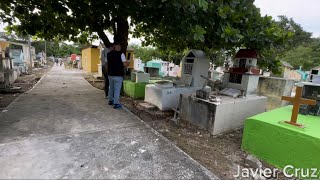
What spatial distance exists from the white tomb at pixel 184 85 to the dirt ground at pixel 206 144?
2.00 ft

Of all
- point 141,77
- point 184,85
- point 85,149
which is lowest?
point 85,149

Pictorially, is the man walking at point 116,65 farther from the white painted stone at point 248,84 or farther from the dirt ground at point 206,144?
the white painted stone at point 248,84

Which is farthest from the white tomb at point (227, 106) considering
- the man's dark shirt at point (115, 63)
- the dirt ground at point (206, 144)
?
the man's dark shirt at point (115, 63)

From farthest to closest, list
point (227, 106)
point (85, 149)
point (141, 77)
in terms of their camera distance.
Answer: point (141, 77), point (227, 106), point (85, 149)

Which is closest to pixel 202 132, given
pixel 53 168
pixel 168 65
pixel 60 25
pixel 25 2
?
pixel 53 168

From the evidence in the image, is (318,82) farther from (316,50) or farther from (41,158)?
(316,50)

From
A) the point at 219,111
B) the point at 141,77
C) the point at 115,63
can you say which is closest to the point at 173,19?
the point at 115,63

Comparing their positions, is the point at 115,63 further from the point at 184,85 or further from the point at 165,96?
the point at 184,85

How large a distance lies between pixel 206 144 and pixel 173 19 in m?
3.07

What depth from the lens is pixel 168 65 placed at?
23.6m

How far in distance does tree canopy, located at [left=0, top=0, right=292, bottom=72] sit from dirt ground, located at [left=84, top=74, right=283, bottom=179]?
2.20 m

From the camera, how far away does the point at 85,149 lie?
308 centimetres

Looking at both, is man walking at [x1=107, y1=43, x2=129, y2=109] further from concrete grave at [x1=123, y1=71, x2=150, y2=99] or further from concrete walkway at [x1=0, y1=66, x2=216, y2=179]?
concrete grave at [x1=123, y1=71, x2=150, y2=99]

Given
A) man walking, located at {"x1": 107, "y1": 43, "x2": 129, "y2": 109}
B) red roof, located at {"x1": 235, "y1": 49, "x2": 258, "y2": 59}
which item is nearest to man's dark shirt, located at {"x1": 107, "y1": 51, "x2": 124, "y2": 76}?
man walking, located at {"x1": 107, "y1": 43, "x2": 129, "y2": 109}
